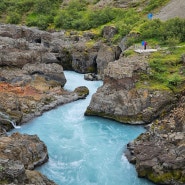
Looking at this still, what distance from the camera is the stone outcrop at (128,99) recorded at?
129 ft

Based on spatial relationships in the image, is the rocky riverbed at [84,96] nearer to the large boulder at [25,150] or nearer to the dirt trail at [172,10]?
the large boulder at [25,150]

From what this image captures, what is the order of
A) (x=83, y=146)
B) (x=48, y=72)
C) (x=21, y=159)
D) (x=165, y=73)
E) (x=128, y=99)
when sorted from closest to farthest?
(x=21, y=159)
(x=83, y=146)
(x=128, y=99)
(x=165, y=73)
(x=48, y=72)

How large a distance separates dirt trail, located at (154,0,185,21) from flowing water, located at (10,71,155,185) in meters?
31.5

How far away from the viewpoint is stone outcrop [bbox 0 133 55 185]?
23531 mm

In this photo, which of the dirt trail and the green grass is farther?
the dirt trail

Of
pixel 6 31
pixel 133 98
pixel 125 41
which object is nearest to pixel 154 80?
pixel 133 98

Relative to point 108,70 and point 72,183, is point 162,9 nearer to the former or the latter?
point 108,70

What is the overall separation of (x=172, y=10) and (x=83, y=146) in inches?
1815

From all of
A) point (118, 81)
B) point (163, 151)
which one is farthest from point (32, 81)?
point (163, 151)

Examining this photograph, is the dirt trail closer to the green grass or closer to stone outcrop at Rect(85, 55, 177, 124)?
the green grass

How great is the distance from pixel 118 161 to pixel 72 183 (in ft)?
16.5

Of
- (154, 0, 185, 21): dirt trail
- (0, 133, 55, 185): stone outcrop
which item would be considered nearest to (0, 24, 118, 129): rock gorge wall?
(0, 133, 55, 185): stone outcrop

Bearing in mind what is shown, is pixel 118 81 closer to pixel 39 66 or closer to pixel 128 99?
pixel 128 99

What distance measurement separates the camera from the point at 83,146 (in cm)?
3459
